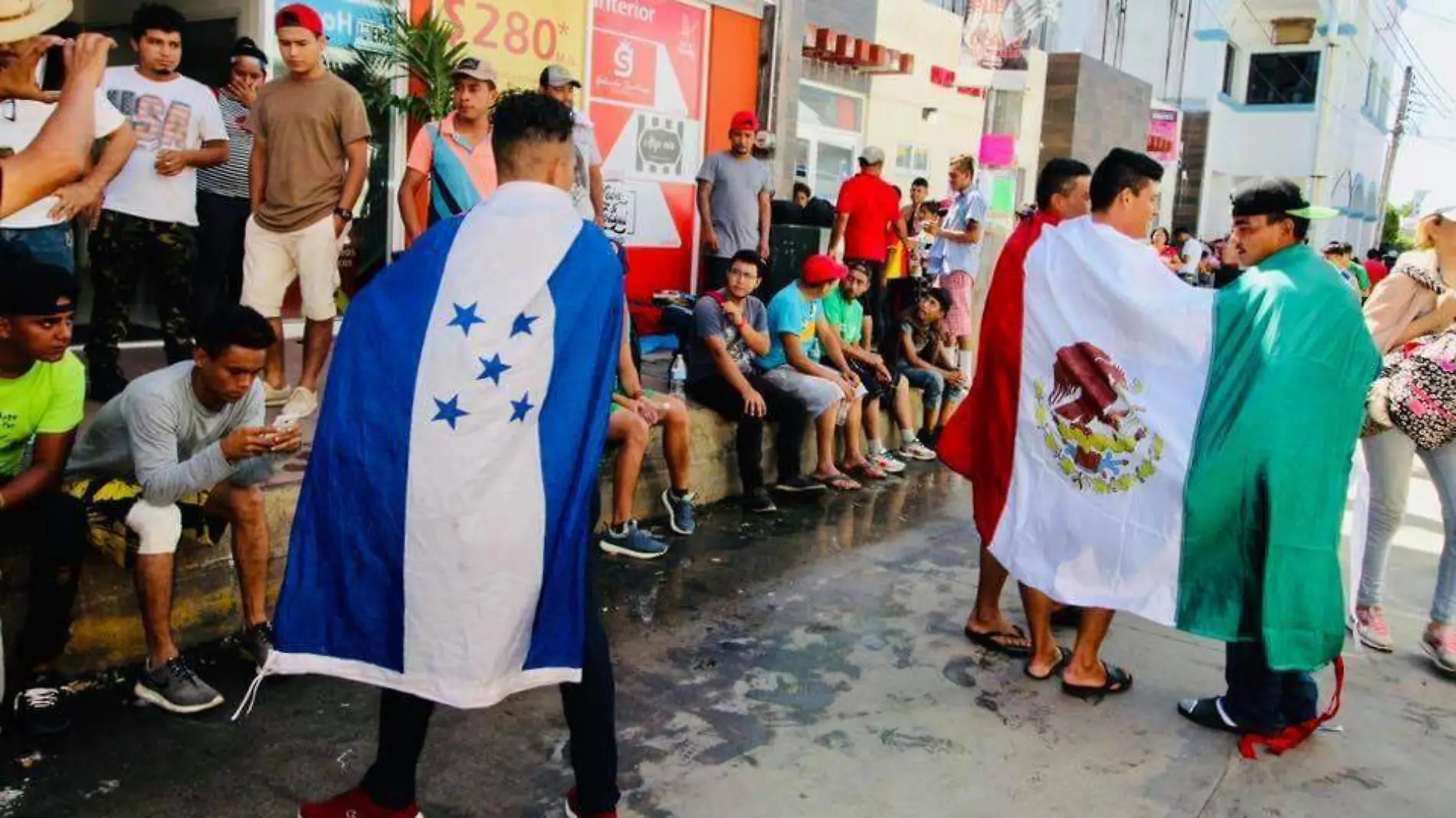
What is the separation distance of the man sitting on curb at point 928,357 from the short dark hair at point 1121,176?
4.31m

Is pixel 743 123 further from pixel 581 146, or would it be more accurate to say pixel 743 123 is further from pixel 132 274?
pixel 132 274

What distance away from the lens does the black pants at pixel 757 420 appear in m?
6.53

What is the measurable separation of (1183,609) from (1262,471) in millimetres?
518

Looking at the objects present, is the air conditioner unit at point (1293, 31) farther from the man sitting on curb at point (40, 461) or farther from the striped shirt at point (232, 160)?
the man sitting on curb at point (40, 461)

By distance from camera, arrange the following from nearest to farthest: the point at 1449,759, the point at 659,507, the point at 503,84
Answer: the point at 1449,759 < the point at 659,507 < the point at 503,84

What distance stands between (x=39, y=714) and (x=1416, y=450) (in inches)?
195

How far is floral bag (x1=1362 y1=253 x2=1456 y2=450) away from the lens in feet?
14.9

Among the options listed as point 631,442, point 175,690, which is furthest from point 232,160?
point 175,690

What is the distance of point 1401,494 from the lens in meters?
4.84

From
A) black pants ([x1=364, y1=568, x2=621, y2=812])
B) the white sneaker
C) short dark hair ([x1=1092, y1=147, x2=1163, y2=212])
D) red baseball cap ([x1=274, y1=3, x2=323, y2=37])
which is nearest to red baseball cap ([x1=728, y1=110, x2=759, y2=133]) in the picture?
red baseball cap ([x1=274, y1=3, x2=323, y2=37])

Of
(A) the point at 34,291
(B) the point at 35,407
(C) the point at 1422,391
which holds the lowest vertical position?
(B) the point at 35,407

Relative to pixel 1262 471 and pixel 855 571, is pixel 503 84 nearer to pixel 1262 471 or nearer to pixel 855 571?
pixel 855 571

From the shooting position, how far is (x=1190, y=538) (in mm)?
3770

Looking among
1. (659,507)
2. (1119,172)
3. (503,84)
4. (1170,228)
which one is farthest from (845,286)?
(1170,228)
